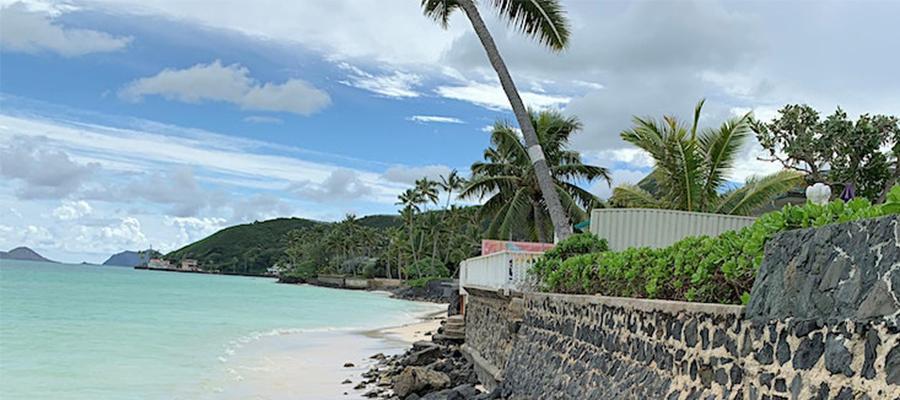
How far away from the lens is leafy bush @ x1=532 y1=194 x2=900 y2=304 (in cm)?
454

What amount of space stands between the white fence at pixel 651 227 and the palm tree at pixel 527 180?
10.0 metres

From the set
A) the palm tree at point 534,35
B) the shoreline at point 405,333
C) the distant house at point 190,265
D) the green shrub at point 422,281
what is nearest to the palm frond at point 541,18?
the palm tree at point 534,35

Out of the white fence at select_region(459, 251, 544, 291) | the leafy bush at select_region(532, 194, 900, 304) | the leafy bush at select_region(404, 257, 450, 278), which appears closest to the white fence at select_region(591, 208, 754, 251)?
the white fence at select_region(459, 251, 544, 291)

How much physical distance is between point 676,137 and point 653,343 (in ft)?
36.7

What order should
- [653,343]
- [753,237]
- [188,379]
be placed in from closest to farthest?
[753,237]
[653,343]
[188,379]

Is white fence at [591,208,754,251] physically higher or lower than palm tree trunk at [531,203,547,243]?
lower

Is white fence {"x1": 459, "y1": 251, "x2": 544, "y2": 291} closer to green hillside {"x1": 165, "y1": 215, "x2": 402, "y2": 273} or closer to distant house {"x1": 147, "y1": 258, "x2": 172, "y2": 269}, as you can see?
green hillside {"x1": 165, "y1": 215, "x2": 402, "y2": 273}

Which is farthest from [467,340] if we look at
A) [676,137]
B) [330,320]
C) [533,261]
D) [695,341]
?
[330,320]

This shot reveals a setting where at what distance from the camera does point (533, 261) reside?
42.6 ft

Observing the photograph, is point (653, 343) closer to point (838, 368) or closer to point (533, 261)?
point (838, 368)

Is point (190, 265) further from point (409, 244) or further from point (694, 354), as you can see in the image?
point (694, 354)

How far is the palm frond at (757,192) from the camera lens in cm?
1667

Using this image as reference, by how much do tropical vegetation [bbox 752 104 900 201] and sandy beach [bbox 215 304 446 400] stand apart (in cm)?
1103

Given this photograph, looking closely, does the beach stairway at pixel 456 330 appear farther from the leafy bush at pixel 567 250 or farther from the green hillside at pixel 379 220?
the green hillside at pixel 379 220
